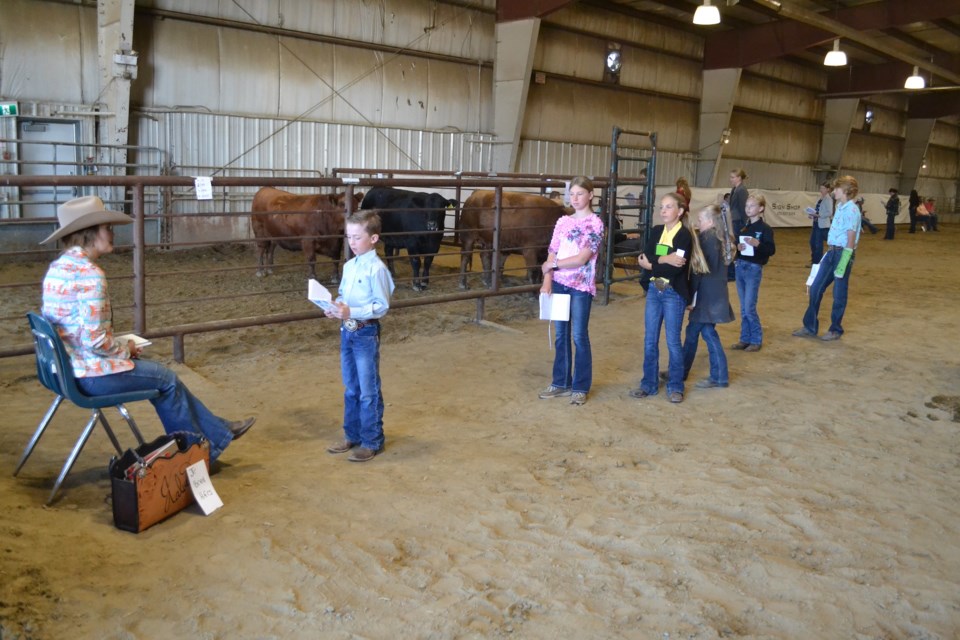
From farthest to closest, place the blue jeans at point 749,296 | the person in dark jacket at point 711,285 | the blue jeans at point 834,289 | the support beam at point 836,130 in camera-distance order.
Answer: the support beam at point 836,130
the blue jeans at point 834,289
the blue jeans at point 749,296
the person in dark jacket at point 711,285

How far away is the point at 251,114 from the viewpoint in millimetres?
13883

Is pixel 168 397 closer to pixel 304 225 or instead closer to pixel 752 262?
pixel 752 262

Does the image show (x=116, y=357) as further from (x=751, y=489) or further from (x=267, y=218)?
(x=267, y=218)

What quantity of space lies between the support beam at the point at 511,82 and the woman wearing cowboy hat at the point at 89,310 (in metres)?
14.3

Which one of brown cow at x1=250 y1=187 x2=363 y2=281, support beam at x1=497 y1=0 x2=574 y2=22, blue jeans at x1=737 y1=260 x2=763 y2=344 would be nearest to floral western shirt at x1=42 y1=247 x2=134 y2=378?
blue jeans at x1=737 y1=260 x2=763 y2=344

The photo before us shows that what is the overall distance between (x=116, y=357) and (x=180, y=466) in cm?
55

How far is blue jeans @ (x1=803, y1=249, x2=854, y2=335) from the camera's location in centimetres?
766

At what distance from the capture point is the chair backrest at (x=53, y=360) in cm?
330

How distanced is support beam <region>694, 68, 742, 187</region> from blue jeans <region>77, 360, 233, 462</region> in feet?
69.9

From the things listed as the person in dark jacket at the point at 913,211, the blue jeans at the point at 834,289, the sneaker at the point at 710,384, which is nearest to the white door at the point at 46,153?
the sneaker at the point at 710,384

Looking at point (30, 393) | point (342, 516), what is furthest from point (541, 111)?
point (342, 516)

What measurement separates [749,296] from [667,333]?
2009 millimetres

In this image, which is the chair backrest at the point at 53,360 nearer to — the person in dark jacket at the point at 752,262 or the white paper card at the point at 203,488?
the white paper card at the point at 203,488

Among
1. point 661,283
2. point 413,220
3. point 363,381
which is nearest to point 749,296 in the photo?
point 661,283
